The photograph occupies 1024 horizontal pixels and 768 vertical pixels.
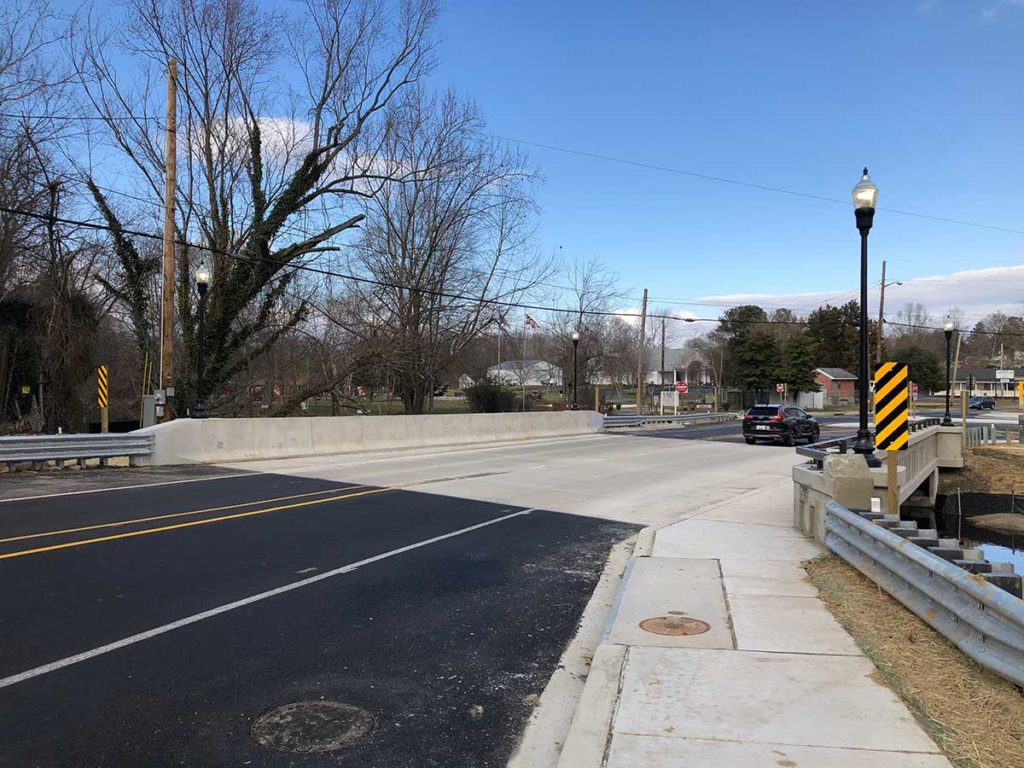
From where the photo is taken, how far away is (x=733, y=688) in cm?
455

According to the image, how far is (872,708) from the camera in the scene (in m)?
4.20

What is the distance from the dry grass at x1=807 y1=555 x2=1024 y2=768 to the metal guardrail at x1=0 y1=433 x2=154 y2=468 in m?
15.5

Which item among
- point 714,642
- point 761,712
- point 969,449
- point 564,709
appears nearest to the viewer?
point 761,712

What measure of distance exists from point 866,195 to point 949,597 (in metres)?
7.83

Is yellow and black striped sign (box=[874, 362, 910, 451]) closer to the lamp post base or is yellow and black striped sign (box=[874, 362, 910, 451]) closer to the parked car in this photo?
the lamp post base

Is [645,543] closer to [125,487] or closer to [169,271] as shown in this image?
[125,487]

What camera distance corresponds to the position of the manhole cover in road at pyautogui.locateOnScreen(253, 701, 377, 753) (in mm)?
3924

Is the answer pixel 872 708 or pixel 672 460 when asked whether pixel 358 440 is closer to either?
pixel 672 460

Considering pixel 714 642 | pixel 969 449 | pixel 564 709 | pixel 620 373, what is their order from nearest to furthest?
pixel 564 709
pixel 714 642
pixel 969 449
pixel 620 373

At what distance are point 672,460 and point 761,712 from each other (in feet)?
57.3

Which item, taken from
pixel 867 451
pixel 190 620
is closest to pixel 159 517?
pixel 190 620

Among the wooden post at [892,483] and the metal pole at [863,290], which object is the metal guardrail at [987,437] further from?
the wooden post at [892,483]

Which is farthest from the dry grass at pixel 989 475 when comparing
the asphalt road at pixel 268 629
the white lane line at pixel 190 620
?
the white lane line at pixel 190 620

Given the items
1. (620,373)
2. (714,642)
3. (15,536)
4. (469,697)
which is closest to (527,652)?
(469,697)
